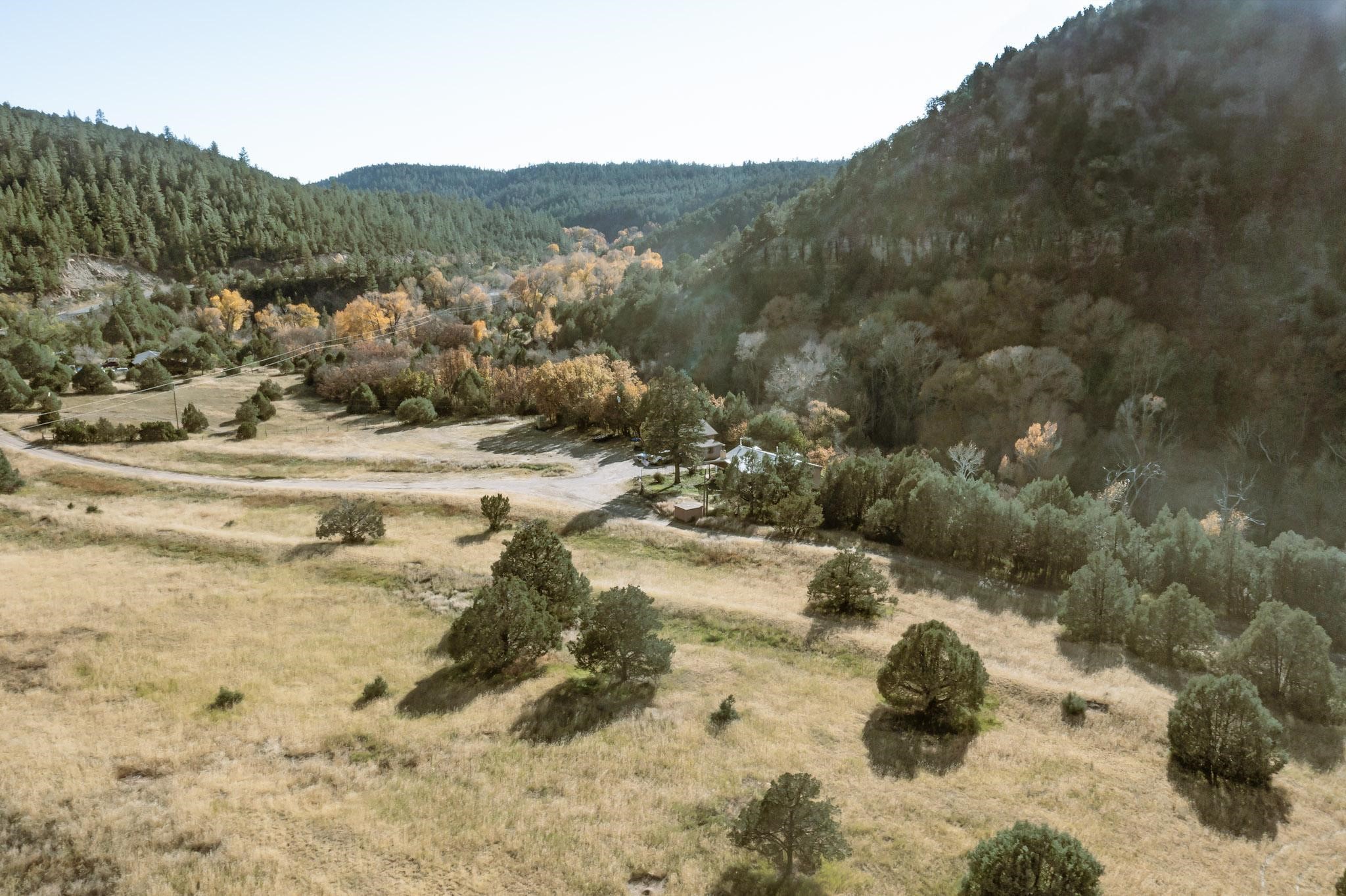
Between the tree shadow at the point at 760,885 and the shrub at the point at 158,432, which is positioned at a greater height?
the shrub at the point at 158,432

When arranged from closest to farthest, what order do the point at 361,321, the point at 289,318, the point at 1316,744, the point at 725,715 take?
the point at 725,715, the point at 1316,744, the point at 361,321, the point at 289,318

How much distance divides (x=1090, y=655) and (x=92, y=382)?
9356 centimetres

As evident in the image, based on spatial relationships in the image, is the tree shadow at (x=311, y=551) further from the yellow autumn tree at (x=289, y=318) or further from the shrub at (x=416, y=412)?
the yellow autumn tree at (x=289, y=318)

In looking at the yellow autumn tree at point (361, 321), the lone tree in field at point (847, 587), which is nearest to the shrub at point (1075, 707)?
the lone tree in field at point (847, 587)

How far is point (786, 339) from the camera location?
254 ft

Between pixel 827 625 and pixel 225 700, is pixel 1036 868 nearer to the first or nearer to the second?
pixel 827 625

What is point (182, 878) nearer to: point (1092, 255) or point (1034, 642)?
point (1034, 642)

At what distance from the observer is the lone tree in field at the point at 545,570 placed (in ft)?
92.1

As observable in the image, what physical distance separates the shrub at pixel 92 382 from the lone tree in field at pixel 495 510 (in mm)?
60580

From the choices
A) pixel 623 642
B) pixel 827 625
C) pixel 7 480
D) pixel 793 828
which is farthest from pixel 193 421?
pixel 793 828

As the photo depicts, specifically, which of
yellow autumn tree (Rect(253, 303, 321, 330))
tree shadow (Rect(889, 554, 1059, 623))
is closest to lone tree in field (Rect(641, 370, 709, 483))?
tree shadow (Rect(889, 554, 1059, 623))

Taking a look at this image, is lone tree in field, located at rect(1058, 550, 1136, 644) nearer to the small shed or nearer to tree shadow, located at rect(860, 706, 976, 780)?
tree shadow, located at rect(860, 706, 976, 780)

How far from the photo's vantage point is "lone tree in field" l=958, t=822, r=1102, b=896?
13062 mm

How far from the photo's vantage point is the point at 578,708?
76.2ft
